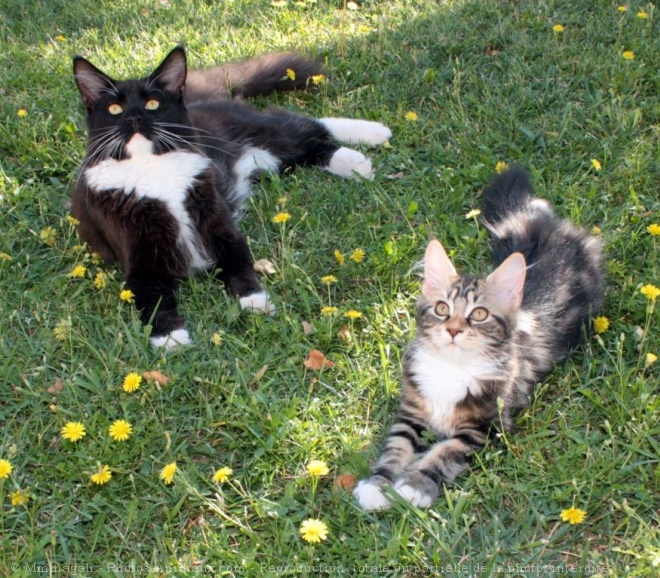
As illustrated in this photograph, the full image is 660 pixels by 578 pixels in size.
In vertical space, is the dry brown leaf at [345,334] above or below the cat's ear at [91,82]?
below

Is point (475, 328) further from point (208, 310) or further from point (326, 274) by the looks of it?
point (208, 310)

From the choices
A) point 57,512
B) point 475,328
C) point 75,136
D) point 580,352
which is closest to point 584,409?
point 580,352

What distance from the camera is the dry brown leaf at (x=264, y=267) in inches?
157

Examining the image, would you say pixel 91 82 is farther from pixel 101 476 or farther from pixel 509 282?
pixel 509 282

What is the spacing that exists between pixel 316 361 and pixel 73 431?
1043 mm

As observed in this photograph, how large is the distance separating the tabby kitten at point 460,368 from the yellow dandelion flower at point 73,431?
1091 millimetres

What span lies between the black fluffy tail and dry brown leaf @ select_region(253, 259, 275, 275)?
5.06 feet

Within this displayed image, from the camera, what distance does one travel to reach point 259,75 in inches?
207

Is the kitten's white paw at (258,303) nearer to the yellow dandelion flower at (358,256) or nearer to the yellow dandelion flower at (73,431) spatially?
the yellow dandelion flower at (358,256)

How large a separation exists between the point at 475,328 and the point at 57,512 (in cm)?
170

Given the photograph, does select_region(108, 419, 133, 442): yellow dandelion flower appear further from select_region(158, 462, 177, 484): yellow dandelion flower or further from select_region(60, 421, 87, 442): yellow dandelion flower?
select_region(158, 462, 177, 484): yellow dandelion flower

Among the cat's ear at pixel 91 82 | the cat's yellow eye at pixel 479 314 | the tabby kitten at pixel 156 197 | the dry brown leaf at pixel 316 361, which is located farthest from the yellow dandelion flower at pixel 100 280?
the cat's yellow eye at pixel 479 314

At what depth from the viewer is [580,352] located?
132 inches

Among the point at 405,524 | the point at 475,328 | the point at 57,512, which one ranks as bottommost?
the point at 57,512
